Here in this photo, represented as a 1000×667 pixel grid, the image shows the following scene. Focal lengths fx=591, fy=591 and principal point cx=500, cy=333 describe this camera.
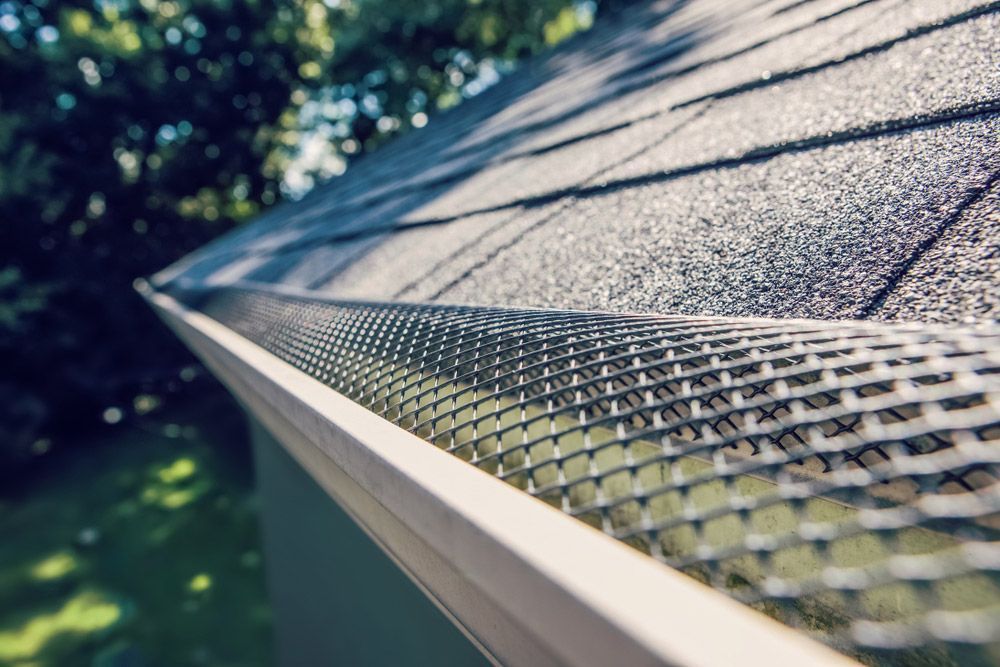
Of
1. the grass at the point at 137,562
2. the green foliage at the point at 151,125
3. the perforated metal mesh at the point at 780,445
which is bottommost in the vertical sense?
the grass at the point at 137,562

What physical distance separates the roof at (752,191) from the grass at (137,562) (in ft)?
12.4

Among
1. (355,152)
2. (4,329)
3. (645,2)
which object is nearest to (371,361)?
(645,2)

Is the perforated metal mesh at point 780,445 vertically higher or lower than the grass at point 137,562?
higher

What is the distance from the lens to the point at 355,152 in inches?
683

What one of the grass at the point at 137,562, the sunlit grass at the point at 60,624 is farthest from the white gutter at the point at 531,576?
the sunlit grass at the point at 60,624

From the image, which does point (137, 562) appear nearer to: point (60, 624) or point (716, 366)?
point (60, 624)

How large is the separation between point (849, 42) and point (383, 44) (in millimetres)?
14212

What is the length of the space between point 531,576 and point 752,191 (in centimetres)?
98

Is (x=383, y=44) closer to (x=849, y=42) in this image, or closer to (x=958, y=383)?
(x=849, y=42)

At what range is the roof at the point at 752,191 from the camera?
814 mm

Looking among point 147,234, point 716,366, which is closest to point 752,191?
point 716,366

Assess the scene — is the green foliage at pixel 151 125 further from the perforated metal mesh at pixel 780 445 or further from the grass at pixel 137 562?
the perforated metal mesh at pixel 780 445

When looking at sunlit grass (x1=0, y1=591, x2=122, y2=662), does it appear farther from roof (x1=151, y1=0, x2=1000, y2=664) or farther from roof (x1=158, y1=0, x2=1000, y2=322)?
roof (x1=151, y1=0, x2=1000, y2=664)

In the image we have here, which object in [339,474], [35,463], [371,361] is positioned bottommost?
[35,463]
